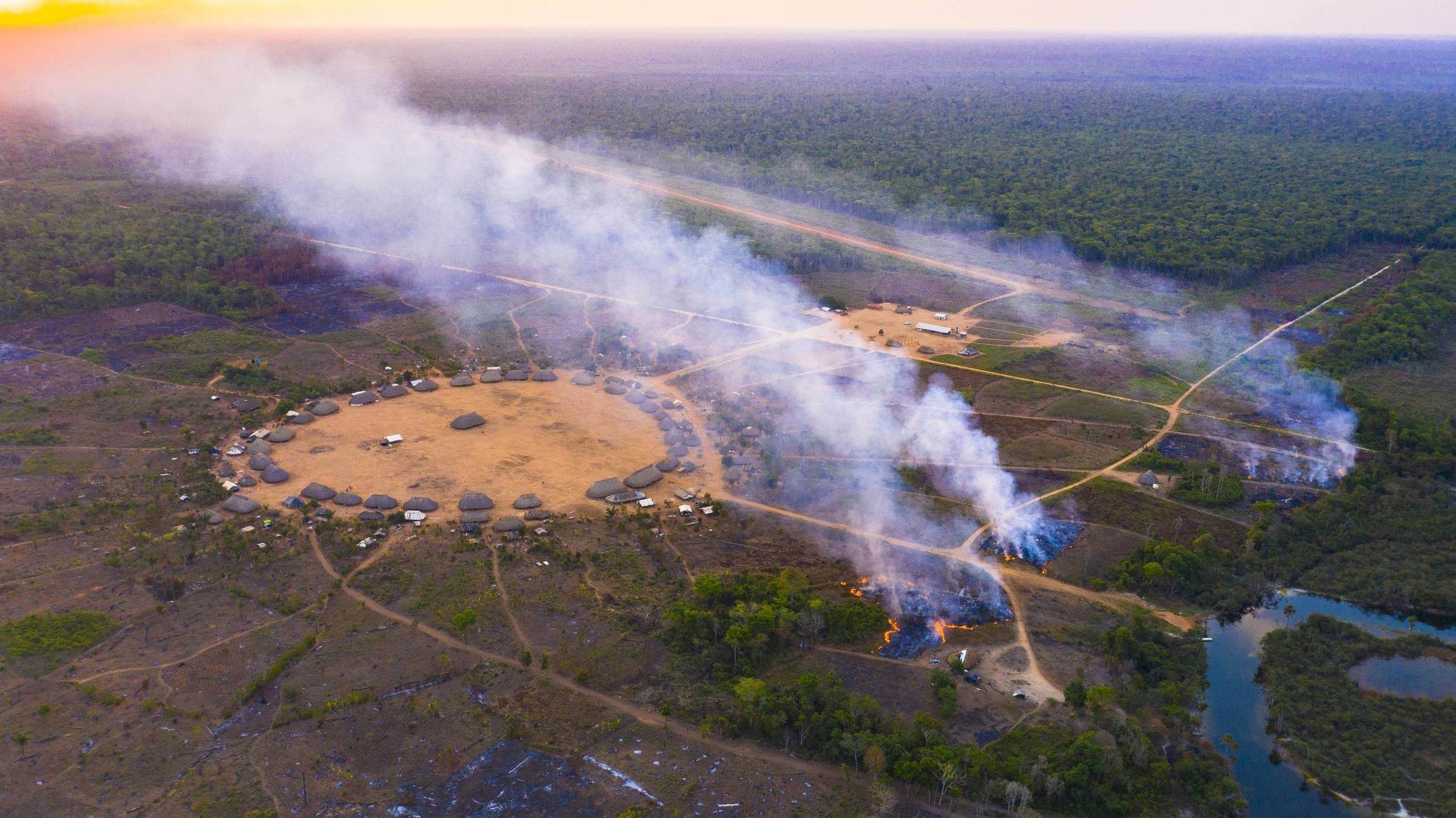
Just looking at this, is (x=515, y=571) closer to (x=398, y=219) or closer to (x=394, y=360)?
(x=394, y=360)

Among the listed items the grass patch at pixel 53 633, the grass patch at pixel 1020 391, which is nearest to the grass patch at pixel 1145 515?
the grass patch at pixel 1020 391

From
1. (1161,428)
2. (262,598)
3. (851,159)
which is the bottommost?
(262,598)

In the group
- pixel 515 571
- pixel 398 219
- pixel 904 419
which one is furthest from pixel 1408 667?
pixel 398 219

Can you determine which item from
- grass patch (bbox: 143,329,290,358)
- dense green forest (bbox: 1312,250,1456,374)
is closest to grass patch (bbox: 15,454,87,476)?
grass patch (bbox: 143,329,290,358)

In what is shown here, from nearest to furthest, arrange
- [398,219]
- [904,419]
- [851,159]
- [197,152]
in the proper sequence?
1. [904,419]
2. [398,219]
3. [197,152]
4. [851,159]

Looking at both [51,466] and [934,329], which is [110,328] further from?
[934,329]

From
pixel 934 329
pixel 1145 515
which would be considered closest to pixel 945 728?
pixel 1145 515

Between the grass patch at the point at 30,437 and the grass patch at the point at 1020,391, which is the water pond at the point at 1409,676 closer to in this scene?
the grass patch at the point at 1020,391
